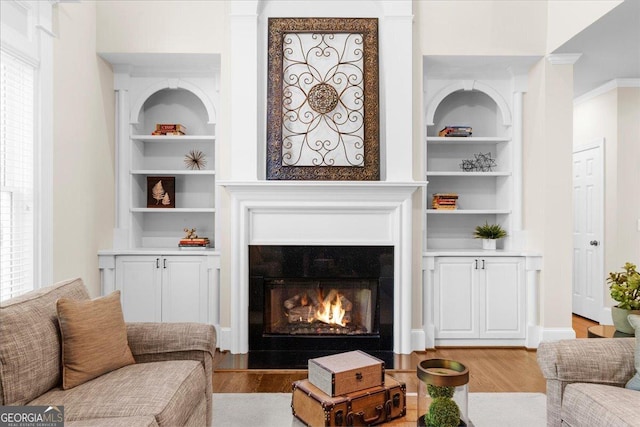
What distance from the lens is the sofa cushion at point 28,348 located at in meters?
1.73

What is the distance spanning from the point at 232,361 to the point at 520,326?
8.31ft

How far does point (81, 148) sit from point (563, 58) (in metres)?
4.12

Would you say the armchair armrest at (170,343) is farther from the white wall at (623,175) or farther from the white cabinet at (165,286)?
the white wall at (623,175)

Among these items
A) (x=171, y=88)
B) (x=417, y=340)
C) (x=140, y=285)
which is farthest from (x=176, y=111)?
(x=417, y=340)

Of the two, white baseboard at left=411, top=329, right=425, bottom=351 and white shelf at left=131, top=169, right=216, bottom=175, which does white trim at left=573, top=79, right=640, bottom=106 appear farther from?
white shelf at left=131, top=169, right=216, bottom=175

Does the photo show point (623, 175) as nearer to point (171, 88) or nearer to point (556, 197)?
point (556, 197)

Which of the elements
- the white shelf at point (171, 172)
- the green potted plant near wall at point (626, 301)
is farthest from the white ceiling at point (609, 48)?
the white shelf at point (171, 172)

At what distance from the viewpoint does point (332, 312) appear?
13.2 feet

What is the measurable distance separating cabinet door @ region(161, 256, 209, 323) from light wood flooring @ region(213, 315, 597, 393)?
1.49 feet

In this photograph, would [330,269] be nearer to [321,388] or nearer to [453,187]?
[453,187]

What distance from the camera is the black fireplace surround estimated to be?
3.87 meters

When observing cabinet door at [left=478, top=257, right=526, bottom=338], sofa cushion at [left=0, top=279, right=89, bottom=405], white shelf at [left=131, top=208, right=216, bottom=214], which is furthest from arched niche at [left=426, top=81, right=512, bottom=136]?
sofa cushion at [left=0, top=279, right=89, bottom=405]

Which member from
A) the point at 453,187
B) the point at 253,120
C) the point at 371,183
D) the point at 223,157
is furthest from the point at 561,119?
the point at 223,157

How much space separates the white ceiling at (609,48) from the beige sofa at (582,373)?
2287 mm
